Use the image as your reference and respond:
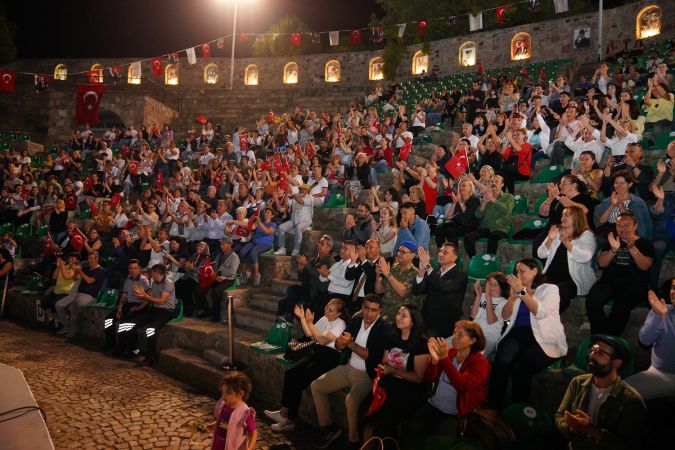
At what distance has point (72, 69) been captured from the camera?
32.2m

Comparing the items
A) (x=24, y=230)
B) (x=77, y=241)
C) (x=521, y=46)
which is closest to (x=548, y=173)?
(x=77, y=241)

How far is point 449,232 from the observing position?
7.16 meters

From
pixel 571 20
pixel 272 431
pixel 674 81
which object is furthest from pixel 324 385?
pixel 571 20

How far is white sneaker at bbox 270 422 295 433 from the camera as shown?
5.16m

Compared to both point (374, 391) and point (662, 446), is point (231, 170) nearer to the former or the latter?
point (374, 391)

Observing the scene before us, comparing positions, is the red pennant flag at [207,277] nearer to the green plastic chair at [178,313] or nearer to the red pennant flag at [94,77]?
the green plastic chair at [178,313]

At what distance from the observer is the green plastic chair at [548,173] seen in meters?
7.86

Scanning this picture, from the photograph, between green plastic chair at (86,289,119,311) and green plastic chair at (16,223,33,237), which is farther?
green plastic chair at (16,223,33,237)

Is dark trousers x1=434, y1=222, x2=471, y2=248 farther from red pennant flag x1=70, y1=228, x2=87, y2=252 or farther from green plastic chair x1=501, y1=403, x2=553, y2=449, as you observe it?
red pennant flag x1=70, y1=228, x2=87, y2=252

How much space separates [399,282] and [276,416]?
220 cm

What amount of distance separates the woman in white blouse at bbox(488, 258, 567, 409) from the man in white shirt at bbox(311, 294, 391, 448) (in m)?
1.15

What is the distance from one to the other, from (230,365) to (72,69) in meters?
33.6

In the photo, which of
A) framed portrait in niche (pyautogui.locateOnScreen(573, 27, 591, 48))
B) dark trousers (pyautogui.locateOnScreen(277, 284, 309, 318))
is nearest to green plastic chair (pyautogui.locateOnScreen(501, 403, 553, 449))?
dark trousers (pyautogui.locateOnScreen(277, 284, 309, 318))

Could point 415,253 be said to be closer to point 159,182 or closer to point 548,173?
point 548,173
